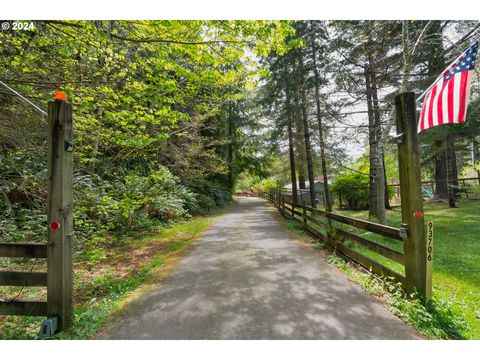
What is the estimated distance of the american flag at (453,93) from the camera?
2.52 m

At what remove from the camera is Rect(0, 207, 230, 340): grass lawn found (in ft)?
8.71

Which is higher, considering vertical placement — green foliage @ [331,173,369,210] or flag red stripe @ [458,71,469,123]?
flag red stripe @ [458,71,469,123]

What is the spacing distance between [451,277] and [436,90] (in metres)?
3.07

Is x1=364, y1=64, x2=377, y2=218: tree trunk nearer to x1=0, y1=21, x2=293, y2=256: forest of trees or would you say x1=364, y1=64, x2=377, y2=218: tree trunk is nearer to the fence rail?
the fence rail

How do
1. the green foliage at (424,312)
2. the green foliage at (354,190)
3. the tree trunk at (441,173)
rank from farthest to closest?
the green foliage at (354,190) → the tree trunk at (441,173) → the green foliage at (424,312)

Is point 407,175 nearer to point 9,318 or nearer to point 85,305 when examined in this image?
point 85,305

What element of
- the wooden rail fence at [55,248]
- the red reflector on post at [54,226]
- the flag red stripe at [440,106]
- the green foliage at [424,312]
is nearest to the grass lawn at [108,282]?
the wooden rail fence at [55,248]

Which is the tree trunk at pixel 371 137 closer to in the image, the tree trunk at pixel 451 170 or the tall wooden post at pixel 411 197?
the tree trunk at pixel 451 170

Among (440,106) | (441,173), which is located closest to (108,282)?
(440,106)

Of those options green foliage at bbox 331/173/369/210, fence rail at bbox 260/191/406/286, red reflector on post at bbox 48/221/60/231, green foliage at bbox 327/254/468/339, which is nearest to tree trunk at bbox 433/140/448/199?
green foliage at bbox 331/173/369/210

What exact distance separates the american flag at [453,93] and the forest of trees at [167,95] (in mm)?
2066

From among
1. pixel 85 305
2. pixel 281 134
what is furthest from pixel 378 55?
pixel 85 305

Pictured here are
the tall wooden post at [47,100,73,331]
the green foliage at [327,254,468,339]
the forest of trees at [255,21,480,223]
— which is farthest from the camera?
the forest of trees at [255,21,480,223]

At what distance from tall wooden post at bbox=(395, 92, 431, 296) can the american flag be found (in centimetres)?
21
